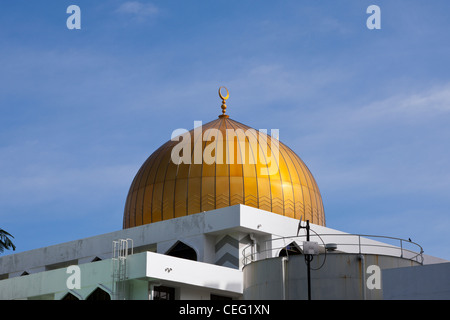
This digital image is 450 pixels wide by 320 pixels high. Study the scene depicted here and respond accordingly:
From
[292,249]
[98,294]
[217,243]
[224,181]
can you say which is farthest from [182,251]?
[98,294]

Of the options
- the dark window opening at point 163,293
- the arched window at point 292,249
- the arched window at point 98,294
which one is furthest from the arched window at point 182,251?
the arched window at point 98,294

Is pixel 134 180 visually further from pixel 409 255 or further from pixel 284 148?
pixel 409 255

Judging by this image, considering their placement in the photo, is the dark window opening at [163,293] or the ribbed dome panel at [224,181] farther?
the ribbed dome panel at [224,181]

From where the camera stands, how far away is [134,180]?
33.3 m

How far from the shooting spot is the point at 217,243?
2938 centimetres

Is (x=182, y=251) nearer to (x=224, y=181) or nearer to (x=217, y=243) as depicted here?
(x=217, y=243)

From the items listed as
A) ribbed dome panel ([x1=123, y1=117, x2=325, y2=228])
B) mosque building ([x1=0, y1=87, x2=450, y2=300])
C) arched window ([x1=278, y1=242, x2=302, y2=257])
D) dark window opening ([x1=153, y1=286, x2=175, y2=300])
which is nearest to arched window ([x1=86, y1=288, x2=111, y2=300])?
mosque building ([x1=0, y1=87, x2=450, y2=300])

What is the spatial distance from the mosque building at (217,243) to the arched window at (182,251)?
0.14 feet

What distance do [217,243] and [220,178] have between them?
2.60m

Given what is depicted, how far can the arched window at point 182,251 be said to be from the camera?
1170 inches

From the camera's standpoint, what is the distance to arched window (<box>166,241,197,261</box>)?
97.5 ft

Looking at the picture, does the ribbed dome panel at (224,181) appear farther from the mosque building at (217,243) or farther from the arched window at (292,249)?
the arched window at (292,249)
